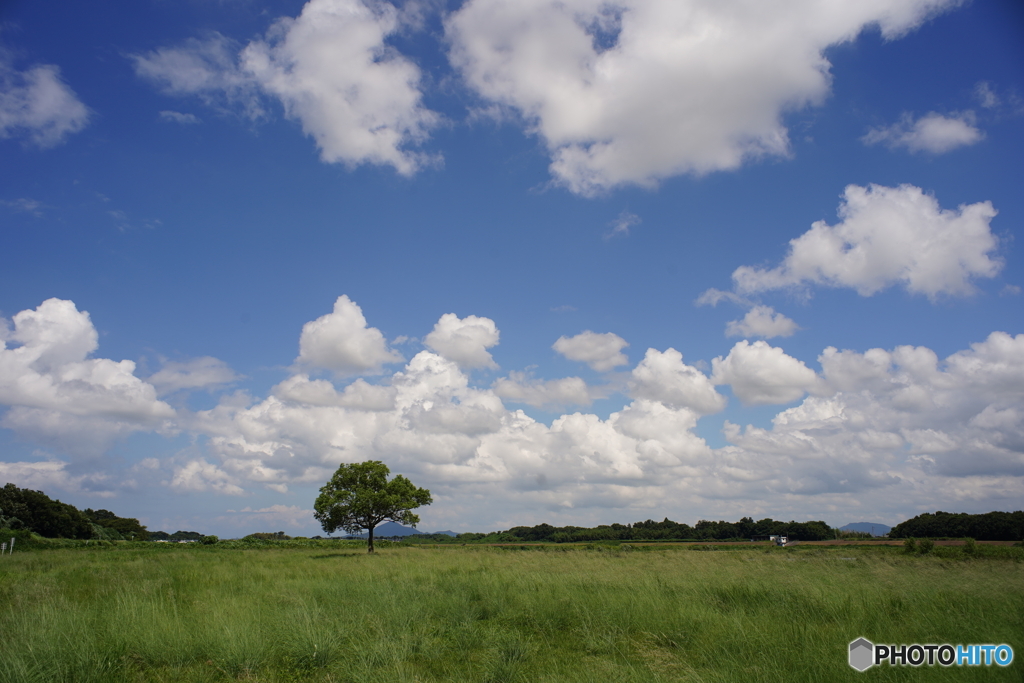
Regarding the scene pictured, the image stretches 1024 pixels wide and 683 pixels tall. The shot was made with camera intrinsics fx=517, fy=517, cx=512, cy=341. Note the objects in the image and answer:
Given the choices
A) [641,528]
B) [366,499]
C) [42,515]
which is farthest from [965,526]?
[42,515]

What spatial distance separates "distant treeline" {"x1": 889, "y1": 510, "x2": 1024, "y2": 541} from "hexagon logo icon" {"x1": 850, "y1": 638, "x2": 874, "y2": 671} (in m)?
38.1

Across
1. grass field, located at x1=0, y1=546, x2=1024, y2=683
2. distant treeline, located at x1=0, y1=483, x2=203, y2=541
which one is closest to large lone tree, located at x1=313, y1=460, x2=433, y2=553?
grass field, located at x1=0, y1=546, x2=1024, y2=683

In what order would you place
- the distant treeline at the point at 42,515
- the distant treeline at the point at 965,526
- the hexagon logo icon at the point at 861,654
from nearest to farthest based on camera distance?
the hexagon logo icon at the point at 861,654 → the distant treeline at the point at 965,526 → the distant treeline at the point at 42,515

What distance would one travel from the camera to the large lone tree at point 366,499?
123 feet

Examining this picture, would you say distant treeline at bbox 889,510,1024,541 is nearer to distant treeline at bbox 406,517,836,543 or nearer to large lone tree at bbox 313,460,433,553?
distant treeline at bbox 406,517,836,543

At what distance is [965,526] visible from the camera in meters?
40.9

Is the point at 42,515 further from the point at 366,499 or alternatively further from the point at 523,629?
the point at 523,629

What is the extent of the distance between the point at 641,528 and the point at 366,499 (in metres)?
72.3

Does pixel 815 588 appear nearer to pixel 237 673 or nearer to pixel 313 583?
pixel 237 673

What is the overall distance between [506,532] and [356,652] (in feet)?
341

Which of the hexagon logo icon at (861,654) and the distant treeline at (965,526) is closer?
the hexagon logo icon at (861,654)

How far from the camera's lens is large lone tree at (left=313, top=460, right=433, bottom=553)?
37625 mm

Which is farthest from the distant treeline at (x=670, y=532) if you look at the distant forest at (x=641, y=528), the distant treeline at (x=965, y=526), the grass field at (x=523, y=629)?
the grass field at (x=523, y=629)

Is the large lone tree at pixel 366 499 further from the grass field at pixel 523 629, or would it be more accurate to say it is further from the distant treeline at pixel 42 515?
the distant treeline at pixel 42 515
